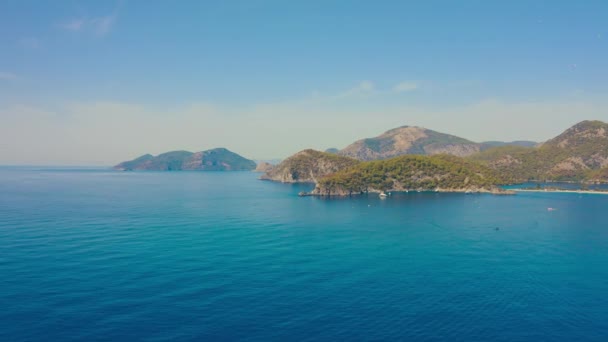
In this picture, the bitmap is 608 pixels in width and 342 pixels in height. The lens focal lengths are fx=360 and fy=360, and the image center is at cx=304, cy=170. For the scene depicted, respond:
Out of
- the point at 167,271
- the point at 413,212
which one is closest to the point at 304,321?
the point at 167,271

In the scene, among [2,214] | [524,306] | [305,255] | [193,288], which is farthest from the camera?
[2,214]

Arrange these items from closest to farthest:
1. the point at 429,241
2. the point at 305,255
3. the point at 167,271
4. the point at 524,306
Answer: the point at 524,306
the point at 167,271
the point at 305,255
the point at 429,241

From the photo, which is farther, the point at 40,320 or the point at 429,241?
the point at 429,241

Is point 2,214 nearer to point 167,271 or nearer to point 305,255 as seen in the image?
point 167,271

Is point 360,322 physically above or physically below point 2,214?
below

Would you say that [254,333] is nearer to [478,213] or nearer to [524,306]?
[524,306]

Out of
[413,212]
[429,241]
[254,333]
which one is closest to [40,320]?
[254,333]
